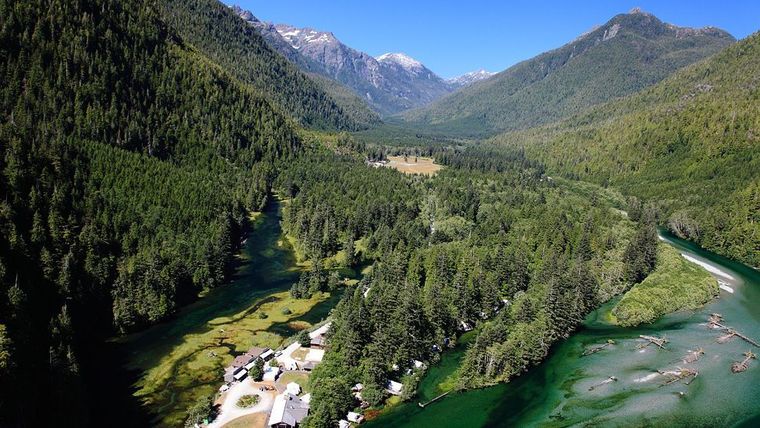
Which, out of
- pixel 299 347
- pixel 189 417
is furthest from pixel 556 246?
pixel 189 417

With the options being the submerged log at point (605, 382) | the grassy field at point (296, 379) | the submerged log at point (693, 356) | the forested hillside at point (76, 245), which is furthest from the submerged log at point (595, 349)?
the forested hillside at point (76, 245)

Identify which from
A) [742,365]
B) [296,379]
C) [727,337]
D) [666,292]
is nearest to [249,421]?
[296,379]

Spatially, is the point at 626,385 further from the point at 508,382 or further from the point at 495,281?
the point at 495,281

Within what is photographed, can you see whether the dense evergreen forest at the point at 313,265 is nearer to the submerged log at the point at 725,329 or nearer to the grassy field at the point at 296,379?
the grassy field at the point at 296,379

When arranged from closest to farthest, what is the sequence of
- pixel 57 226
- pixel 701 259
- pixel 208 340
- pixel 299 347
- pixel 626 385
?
pixel 626 385 < pixel 299 347 < pixel 208 340 < pixel 57 226 < pixel 701 259

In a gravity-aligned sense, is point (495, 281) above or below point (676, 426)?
above

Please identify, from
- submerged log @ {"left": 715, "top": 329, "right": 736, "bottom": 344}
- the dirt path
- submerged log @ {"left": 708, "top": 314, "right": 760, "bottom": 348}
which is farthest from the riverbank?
submerged log @ {"left": 708, "top": 314, "right": 760, "bottom": 348}
